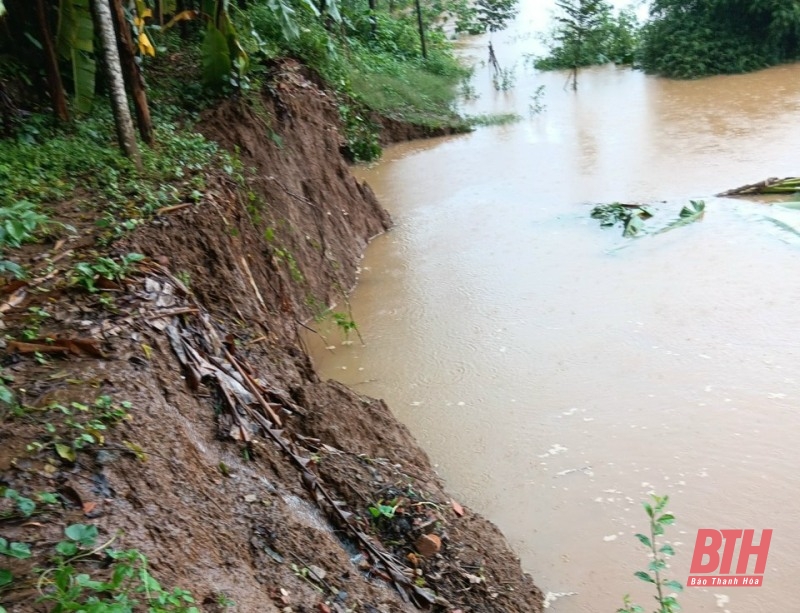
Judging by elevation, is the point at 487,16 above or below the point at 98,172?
above

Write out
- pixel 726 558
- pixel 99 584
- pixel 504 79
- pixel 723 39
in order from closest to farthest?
pixel 99 584 < pixel 726 558 < pixel 723 39 < pixel 504 79

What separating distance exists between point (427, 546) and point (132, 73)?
454 centimetres

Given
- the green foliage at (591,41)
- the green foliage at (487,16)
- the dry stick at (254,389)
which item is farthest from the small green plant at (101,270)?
the green foliage at (487,16)

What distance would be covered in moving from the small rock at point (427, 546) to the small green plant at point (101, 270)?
2.09m

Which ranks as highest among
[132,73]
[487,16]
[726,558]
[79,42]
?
[487,16]

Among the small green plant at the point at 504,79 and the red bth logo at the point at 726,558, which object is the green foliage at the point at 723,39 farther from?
the red bth logo at the point at 726,558

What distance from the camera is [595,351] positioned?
6453mm

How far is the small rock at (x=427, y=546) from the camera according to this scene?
3639 mm

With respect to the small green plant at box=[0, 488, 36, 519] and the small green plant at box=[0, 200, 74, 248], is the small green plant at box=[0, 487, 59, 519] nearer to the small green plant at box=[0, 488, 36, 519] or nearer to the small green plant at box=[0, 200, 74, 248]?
the small green plant at box=[0, 488, 36, 519]

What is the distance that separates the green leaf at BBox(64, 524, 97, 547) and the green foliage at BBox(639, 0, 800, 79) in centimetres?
1783

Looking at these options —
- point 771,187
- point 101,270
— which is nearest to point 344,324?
point 101,270

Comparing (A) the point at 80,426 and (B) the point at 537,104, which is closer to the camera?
(A) the point at 80,426

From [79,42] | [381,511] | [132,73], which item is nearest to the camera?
[381,511]

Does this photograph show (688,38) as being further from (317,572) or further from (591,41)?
(317,572)
